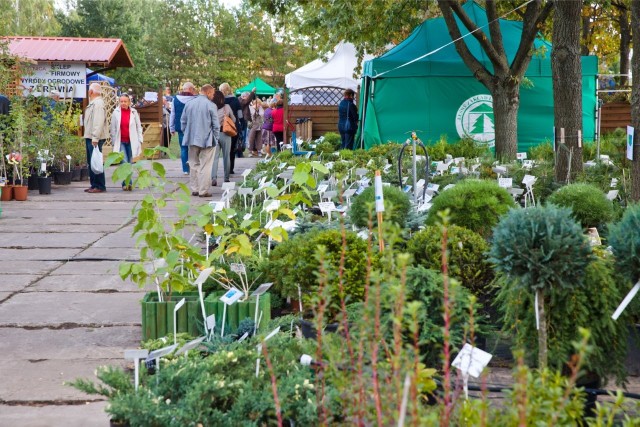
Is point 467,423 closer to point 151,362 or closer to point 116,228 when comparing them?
point 151,362

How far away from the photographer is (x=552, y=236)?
4230 millimetres

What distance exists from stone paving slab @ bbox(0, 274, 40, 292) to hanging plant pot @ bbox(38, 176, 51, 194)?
7610 millimetres

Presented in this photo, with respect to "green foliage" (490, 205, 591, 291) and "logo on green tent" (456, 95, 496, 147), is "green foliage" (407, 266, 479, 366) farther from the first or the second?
"logo on green tent" (456, 95, 496, 147)

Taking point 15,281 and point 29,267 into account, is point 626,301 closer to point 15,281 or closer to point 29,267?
point 15,281

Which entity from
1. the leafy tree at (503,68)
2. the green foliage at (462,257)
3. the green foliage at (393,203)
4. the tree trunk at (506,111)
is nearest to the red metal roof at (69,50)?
the leafy tree at (503,68)

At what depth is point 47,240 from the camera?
10.8 m

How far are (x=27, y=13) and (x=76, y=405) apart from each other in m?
52.1

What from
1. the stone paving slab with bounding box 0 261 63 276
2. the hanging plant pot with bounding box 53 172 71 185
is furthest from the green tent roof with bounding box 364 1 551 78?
the stone paving slab with bounding box 0 261 63 276

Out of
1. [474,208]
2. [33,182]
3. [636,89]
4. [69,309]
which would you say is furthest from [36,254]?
[33,182]

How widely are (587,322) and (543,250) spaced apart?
405 mm

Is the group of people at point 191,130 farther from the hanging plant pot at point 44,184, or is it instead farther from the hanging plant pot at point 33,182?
the hanging plant pot at point 33,182

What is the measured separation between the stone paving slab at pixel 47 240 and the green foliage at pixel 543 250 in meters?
6.90

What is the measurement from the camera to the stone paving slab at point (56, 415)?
4.42 m

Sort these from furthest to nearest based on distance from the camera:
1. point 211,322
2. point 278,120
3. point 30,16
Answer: point 30,16 < point 278,120 < point 211,322
